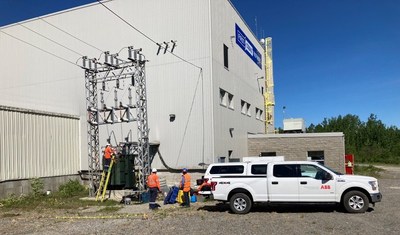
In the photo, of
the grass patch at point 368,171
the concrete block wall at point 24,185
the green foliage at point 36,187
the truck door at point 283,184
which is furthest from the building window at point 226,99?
the grass patch at point 368,171

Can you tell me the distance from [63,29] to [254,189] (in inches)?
763

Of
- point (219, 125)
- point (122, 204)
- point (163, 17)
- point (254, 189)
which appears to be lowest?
point (122, 204)

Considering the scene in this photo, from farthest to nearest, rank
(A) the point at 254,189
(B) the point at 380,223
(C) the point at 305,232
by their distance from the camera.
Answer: (A) the point at 254,189 → (B) the point at 380,223 → (C) the point at 305,232

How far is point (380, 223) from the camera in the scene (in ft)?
38.1

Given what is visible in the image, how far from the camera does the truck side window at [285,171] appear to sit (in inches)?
567

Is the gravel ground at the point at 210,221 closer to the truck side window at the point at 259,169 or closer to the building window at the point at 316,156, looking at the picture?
the truck side window at the point at 259,169

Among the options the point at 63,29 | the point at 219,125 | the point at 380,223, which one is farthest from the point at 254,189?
the point at 63,29

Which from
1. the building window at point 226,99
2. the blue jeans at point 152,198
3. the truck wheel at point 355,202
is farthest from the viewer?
the building window at point 226,99

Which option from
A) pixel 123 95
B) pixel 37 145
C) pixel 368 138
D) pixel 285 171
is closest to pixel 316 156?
pixel 123 95

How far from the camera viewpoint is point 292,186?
14.2 metres

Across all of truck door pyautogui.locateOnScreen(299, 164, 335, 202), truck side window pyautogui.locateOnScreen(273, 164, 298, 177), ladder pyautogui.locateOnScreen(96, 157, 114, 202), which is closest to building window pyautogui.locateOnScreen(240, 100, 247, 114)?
ladder pyautogui.locateOnScreen(96, 157, 114, 202)

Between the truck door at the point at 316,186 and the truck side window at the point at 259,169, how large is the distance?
1.35 m

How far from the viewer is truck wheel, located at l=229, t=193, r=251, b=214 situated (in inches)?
568

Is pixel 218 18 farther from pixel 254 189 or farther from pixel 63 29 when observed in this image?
pixel 254 189
